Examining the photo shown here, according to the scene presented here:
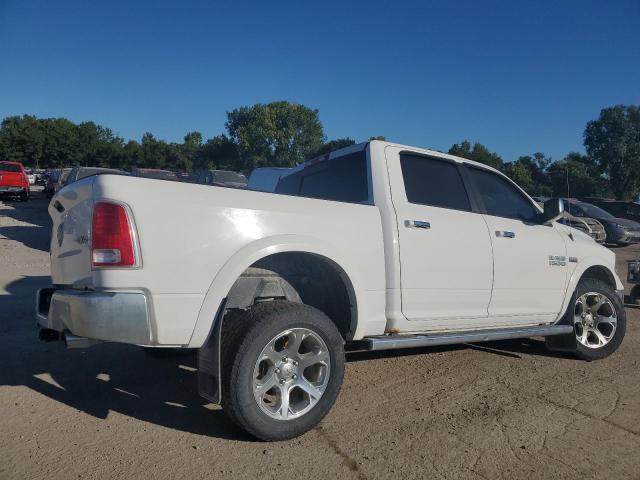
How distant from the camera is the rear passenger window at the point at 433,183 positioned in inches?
163

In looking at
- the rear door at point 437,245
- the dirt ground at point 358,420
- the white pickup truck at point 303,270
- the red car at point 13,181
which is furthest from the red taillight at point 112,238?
the red car at point 13,181

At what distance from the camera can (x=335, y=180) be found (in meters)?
4.53

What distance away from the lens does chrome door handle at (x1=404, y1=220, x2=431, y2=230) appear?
12.6 feet

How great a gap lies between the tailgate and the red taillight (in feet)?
0.35

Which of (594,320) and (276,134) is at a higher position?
(276,134)

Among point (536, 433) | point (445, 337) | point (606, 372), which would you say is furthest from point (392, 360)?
point (606, 372)

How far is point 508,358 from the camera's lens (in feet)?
16.9

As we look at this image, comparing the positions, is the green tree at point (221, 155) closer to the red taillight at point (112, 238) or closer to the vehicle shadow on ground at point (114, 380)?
the vehicle shadow on ground at point (114, 380)

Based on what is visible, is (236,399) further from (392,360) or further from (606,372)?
(606,372)

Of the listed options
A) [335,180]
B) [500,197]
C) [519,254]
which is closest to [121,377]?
[335,180]

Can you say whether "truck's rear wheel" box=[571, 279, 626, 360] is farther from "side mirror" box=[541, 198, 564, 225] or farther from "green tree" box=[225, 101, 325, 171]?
"green tree" box=[225, 101, 325, 171]

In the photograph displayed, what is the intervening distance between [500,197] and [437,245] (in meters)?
1.30

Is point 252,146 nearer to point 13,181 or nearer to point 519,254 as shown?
point 13,181

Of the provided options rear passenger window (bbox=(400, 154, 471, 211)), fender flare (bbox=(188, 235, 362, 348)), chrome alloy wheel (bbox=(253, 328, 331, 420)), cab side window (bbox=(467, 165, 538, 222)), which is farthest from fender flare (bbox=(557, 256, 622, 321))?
chrome alloy wheel (bbox=(253, 328, 331, 420))
